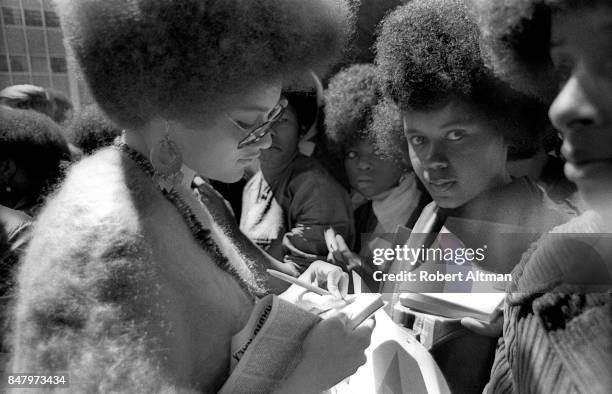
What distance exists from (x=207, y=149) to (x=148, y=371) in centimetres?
55

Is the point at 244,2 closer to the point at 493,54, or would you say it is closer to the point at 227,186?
the point at 493,54

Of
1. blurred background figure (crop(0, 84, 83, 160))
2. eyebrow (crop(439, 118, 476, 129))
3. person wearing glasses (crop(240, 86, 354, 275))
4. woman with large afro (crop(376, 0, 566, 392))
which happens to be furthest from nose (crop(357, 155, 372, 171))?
blurred background figure (crop(0, 84, 83, 160))

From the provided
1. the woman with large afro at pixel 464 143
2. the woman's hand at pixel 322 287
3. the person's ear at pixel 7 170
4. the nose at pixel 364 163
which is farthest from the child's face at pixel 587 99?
the person's ear at pixel 7 170

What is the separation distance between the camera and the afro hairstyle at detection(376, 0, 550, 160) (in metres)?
1.36

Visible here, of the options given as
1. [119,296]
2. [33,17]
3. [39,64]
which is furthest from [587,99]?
[39,64]

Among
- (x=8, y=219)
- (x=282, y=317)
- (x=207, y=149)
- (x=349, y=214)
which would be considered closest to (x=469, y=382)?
(x=282, y=317)

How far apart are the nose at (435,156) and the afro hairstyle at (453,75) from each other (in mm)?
116

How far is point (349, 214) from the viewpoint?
6.48ft

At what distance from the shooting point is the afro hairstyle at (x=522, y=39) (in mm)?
896

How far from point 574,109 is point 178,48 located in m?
0.82

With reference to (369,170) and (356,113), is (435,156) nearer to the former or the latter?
(369,170)

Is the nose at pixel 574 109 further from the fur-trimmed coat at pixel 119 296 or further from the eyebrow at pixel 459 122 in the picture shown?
the fur-trimmed coat at pixel 119 296

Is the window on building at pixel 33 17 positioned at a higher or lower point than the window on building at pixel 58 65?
higher

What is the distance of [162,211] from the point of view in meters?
1.16
